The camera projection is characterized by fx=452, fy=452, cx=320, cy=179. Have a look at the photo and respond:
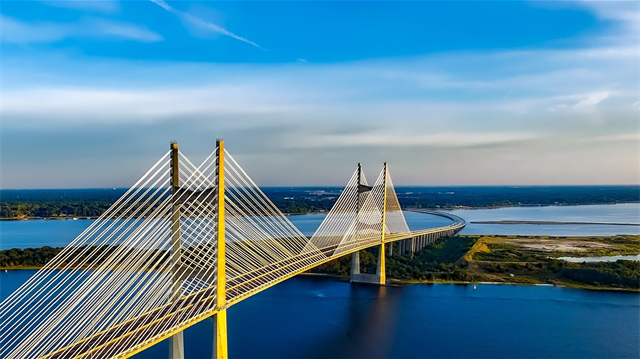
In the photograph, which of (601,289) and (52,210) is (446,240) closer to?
(601,289)

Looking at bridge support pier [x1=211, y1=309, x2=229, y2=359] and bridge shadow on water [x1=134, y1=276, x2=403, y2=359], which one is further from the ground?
bridge support pier [x1=211, y1=309, x2=229, y2=359]

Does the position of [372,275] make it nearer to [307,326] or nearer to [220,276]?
[307,326]

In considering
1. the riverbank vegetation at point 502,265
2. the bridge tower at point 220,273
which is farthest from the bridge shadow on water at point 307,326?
the riverbank vegetation at point 502,265

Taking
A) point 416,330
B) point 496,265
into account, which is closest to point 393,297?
point 416,330

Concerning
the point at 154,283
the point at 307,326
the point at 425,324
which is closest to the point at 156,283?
the point at 154,283

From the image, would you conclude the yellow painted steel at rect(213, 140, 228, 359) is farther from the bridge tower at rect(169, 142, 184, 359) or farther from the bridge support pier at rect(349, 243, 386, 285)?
the bridge support pier at rect(349, 243, 386, 285)

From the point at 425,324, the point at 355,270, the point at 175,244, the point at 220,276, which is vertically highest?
the point at 175,244

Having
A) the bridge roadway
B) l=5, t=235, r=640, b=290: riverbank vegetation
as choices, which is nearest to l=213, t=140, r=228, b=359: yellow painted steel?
the bridge roadway

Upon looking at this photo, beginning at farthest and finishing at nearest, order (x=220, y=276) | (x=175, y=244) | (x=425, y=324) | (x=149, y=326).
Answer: (x=425, y=324) → (x=175, y=244) → (x=220, y=276) → (x=149, y=326)
